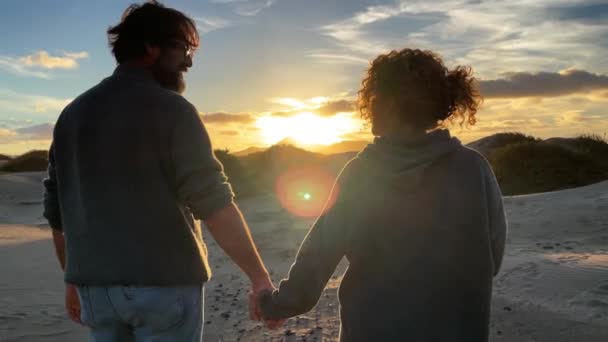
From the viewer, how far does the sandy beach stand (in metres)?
5.33

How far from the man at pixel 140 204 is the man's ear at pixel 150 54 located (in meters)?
0.02

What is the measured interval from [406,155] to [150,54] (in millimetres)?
1174

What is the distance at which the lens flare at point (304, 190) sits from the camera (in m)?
14.6

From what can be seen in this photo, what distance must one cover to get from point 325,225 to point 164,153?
743 millimetres

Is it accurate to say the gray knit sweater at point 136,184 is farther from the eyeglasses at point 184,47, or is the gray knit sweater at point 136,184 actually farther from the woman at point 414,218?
the woman at point 414,218

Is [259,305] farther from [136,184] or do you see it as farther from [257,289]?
[136,184]

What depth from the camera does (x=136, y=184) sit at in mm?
2176

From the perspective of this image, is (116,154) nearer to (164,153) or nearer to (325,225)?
(164,153)

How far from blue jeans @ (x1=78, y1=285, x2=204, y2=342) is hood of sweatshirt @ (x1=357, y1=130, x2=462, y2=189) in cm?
91

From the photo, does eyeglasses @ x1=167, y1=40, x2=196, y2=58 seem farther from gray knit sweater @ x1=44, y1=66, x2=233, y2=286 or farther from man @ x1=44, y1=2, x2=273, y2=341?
gray knit sweater @ x1=44, y1=66, x2=233, y2=286

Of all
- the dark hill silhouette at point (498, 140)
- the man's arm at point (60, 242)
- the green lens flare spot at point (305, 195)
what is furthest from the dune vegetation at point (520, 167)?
the man's arm at point (60, 242)

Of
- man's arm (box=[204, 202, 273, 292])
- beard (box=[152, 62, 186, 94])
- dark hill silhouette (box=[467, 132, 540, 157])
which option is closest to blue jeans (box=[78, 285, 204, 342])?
man's arm (box=[204, 202, 273, 292])

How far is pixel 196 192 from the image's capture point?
2.24 meters

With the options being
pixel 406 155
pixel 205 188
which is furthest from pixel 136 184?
pixel 406 155
